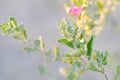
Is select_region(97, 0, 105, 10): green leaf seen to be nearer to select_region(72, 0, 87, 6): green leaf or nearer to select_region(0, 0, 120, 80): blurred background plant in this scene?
select_region(0, 0, 120, 80): blurred background plant

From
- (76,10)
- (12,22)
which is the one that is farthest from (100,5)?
(12,22)

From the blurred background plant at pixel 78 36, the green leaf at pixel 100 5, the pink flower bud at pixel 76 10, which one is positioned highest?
the green leaf at pixel 100 5

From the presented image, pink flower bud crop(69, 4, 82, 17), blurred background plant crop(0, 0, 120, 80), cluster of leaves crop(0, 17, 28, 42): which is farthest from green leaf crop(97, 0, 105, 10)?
cluster of leaves crop(0, 17, 28, 42)

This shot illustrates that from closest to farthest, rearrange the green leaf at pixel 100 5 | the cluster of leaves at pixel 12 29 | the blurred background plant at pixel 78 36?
the blurred background plant at pixel 78 36
the cluster of leaves at pixel 12 29
the green leaf at pixel 100 5

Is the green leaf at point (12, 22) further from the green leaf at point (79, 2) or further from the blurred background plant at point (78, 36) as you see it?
the green leaf at point (79, 2)

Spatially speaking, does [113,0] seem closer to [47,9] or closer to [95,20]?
[95,20]

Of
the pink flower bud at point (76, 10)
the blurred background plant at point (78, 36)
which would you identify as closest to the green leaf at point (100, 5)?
the blurred background plant at point (78, 36)

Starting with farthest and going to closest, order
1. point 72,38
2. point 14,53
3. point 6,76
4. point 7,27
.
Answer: point 14,53, point 6,76, point 7,27, point 72,38

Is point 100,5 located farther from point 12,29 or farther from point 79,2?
point 12,29

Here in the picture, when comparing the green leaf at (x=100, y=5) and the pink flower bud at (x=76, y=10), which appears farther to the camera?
the green leaf at (x=100, y=5)

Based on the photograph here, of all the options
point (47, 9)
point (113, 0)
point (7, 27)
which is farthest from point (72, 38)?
point (47, 9)

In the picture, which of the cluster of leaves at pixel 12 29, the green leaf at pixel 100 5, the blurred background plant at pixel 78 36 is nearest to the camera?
the blurred background plant at pixel 78 36
